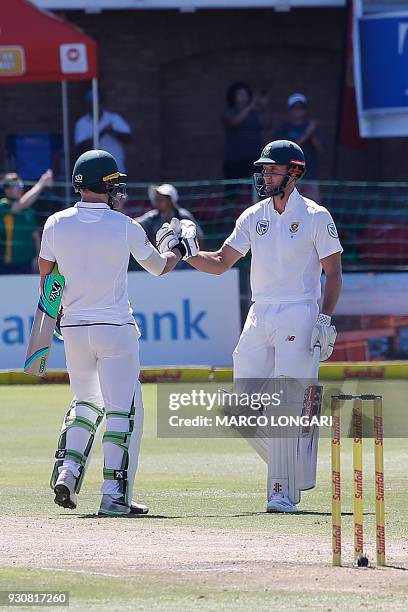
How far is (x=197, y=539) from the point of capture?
7.34m

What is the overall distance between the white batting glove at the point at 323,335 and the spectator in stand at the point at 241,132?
1109 centimetres

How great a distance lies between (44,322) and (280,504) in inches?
66.4

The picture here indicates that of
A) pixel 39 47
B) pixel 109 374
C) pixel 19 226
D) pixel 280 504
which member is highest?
pixel 39 47

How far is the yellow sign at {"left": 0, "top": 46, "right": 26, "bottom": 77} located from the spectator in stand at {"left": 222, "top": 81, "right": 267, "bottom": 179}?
10.8ft

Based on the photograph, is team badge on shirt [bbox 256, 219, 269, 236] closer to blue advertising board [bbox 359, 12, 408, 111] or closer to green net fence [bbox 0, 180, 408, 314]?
green net fence [bbox 0, 180, 408, 314]

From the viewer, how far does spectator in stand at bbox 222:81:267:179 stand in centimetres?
1956

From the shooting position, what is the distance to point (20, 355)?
659 inches

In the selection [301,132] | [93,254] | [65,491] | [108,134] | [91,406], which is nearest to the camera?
[65,491]

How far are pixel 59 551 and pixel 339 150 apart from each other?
16370 millimetres

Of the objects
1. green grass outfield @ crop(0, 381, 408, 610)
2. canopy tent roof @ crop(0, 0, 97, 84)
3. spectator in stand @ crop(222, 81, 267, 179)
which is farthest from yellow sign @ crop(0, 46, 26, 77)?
green grass outfield @ crop(0, 381, 408, 610)

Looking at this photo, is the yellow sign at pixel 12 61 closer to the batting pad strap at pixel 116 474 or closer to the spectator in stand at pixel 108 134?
the spectator in stand at pixel 108 134

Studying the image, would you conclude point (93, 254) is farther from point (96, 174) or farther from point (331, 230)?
point (331, 230)

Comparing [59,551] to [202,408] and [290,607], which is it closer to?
[290,607]

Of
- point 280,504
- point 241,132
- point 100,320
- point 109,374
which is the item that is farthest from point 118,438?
point 241,132
